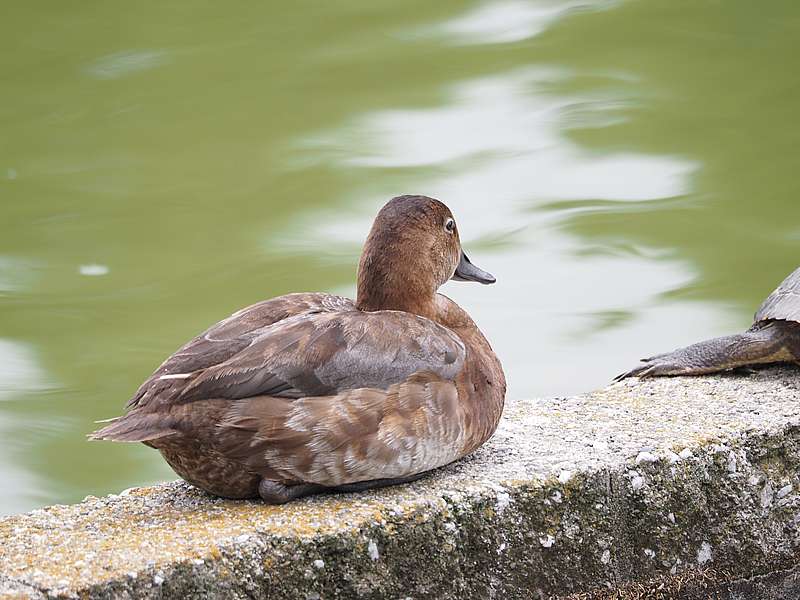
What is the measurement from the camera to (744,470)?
3445mm

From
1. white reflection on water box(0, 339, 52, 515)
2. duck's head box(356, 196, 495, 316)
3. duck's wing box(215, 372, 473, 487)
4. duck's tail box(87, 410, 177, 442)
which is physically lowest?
white reflection on water box(0, 339, 52, 515)

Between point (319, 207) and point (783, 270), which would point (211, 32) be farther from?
point (783, 270)

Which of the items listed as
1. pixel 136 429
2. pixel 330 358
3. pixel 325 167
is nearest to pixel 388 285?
pixel 330 358

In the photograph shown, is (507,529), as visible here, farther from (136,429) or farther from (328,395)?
(136,429)

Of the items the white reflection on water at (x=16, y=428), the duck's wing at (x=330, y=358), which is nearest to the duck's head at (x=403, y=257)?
the duck's wing at (x=330, y=358)

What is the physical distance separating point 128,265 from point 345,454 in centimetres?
446

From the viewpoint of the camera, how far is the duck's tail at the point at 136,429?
9.73 ft

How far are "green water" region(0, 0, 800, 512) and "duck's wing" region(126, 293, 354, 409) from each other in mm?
2131

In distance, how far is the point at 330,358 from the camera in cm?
313

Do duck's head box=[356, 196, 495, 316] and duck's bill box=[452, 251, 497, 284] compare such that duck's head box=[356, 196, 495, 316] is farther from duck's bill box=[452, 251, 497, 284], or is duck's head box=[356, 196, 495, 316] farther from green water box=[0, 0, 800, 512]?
green water box=[0, 0, 800, 512]

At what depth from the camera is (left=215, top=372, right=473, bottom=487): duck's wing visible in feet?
9.95

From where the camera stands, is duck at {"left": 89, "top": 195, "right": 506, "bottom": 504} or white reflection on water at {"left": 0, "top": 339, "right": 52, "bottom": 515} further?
white reflection on water at {"left": 0, "top": 339, "right": 52, "bottom": 515}

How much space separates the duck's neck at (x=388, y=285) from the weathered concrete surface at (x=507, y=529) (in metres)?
0.49

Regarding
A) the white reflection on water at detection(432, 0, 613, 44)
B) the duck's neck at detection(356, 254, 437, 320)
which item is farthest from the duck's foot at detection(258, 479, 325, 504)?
the white reflection on water at detection(432, 0, 613, 44)
